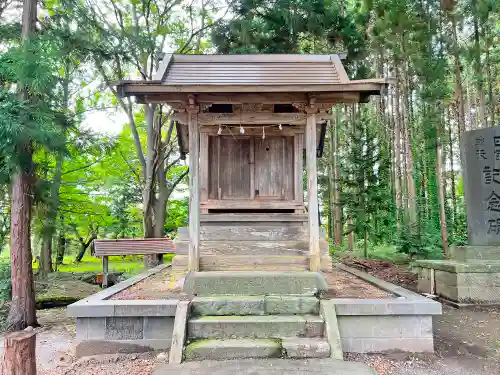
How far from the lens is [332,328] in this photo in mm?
4680

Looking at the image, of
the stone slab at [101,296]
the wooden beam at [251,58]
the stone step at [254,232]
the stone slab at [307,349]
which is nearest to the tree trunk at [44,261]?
the stone slab at [101,296]

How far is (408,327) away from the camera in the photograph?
15.9 feet

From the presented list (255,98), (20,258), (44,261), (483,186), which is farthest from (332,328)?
(44,261)

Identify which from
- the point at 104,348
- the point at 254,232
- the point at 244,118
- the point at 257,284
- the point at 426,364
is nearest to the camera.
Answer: the point at 426,364

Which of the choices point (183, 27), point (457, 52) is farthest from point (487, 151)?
point (183, 27)

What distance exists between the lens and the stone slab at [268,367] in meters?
3.96

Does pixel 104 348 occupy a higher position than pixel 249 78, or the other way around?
pixel 249 78

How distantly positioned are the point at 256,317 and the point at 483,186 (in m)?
6.23

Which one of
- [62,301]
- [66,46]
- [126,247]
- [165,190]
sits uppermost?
[66,46]

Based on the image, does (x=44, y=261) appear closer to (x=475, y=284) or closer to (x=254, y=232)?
(x=254, y=232)

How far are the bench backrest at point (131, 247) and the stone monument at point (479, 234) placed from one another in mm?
7051

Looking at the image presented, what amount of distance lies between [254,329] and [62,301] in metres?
6.14

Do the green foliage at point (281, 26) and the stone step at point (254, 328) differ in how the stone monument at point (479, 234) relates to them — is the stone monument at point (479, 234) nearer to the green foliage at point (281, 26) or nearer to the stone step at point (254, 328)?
the stone step at point (254, 328)

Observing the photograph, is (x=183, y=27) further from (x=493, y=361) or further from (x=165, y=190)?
(x=493, y=361)
